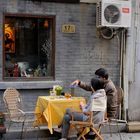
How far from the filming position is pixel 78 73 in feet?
31.1

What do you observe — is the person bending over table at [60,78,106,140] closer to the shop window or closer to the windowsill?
the windowsill

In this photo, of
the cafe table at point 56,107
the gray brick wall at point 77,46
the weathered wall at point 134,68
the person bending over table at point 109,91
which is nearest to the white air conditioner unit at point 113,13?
the gray brick wall at point 77,46

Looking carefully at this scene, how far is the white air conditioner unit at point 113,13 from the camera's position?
30.0 ft

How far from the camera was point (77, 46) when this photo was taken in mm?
9422

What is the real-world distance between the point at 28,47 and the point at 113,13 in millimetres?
1943

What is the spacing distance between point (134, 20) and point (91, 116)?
3.12 meters

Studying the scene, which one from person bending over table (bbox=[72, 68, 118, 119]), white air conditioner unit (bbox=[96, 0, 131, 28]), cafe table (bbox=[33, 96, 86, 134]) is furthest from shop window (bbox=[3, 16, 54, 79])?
person bending over table (bbox=[72, 68, 118, 119])

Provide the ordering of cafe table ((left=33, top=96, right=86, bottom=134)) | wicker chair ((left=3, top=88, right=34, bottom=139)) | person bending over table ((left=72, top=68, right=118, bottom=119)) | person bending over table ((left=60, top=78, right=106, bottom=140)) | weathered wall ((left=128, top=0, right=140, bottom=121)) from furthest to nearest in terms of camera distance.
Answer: weathered wall ((left=128, top=0, right=140, bottom=121)), wicker chair ((left=3, top=88, right=34, bottom=139)), person bending over table ((left=72, top=68, right=118, bottom=119)), cafe table ((left=33, top=96, right=86, bottom=134)), person bending over table ((left=60, top=78, right=106, bottom=140))

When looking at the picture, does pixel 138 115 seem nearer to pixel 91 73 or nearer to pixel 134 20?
pixel 91 73

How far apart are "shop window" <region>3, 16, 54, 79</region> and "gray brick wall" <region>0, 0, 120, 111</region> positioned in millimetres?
182

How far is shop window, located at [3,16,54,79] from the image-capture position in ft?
29.9

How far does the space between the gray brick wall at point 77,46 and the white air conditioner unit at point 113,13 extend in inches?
13.2

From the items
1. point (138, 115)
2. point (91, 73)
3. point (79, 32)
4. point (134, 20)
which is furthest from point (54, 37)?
point (138, 115)

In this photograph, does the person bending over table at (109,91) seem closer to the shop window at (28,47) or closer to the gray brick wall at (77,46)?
the gray brick wall at (77,46)
